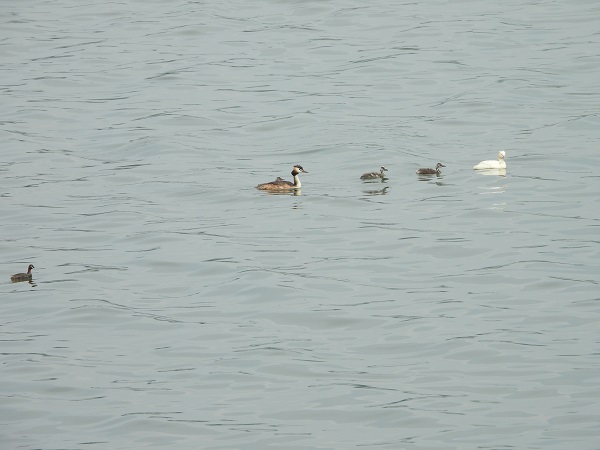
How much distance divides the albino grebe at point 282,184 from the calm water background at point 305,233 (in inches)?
10.7

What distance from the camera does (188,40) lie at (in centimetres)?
4212

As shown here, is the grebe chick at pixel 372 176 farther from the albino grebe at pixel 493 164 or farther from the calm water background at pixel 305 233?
the albino grebe at pixel 493 164

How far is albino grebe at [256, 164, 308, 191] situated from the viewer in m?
26.1

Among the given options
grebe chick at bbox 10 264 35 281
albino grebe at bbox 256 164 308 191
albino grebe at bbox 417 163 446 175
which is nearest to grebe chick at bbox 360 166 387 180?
albino grebe at bbox 417 163 446 175

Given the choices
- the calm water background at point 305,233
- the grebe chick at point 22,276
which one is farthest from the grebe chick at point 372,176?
the grebe chick at point 22,276

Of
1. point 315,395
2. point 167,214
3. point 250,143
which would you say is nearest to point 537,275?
point 315,395

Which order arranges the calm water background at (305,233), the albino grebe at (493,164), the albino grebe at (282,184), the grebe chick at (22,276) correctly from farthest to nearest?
1. the albino grebe at (493,164)
2. the albino grebe at (282,184)
3. the grebe chick at (22,276)
4. the calm water background at (305,233)

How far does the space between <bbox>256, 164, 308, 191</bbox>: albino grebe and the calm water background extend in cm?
27

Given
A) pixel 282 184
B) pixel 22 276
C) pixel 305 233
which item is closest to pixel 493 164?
pixel 282 184

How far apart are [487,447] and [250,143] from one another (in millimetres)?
17397

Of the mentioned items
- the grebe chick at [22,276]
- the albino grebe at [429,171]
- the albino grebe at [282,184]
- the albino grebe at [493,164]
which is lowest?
the grebe chick at [22,276]

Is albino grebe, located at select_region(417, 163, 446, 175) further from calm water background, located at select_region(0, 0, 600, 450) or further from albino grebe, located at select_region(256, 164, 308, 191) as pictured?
albino grebe, located at select_region(256, 164, 308, 191)

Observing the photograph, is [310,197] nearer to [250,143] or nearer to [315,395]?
[250,143]

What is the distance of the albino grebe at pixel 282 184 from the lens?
85.8 ft
